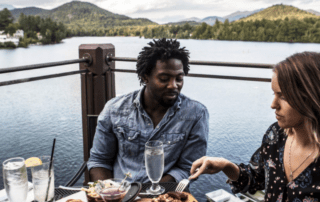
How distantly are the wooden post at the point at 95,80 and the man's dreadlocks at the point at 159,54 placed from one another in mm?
821

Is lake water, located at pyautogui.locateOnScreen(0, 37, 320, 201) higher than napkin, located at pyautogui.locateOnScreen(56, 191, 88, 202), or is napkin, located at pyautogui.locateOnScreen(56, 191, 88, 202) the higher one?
napkin, located at pyautogui.locateOnScreen(56, 191, 88, 202)

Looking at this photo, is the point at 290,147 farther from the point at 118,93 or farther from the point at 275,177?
the point at 118,93

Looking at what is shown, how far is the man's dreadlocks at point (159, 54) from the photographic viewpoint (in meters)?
1.74

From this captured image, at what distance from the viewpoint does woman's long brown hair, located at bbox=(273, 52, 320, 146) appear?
97 centimetres

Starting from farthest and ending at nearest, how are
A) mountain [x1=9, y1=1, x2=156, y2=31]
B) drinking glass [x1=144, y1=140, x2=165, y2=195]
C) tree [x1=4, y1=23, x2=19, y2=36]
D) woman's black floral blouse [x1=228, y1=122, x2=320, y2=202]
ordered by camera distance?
1. mountain [x1=9, y1=1, x2=156, y2=31]
2. tree [x1=4, y1=23, x2=19, y2=36]
3. drinking glass [x1=144, y1=140, x2=165, y2=195]
4. woman's black floral blouse [x1=228, y1=122, x2=320, y2=202]

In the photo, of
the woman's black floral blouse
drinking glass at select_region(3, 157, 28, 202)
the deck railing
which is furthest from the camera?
the deck railing

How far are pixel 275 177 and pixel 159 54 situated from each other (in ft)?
3.12

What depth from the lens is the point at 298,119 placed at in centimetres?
104

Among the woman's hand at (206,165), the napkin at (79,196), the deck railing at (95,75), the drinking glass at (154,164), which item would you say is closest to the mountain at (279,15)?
the deck railing at (95,75)

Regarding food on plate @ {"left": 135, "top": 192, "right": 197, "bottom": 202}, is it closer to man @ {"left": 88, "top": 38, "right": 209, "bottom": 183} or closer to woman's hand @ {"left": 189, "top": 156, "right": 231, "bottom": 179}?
woman's hand @ {"left": 189, "top": 156, "right": 231, "bottom": 179}

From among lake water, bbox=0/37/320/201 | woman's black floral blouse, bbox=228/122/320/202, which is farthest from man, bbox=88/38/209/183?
lake water, bbox=0/37/320/201

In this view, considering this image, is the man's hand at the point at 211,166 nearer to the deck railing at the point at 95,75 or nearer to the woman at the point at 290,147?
the woman at the point at 290,147

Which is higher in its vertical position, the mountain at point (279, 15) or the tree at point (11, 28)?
the mountain at point (279, 15)

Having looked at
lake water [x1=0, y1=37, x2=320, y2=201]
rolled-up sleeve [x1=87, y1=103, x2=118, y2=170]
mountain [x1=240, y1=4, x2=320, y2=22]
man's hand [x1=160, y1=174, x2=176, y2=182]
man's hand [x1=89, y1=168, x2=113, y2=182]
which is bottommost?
lake water [x1=0, y1=37, x2=320, y2=201]
